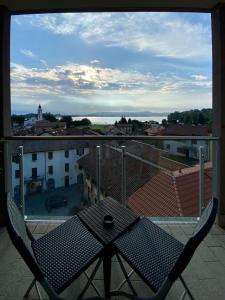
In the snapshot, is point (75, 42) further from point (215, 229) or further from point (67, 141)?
point (215, 229)

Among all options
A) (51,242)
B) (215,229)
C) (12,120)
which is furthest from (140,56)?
(51,242)

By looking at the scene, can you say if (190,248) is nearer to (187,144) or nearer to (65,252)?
(65,252)

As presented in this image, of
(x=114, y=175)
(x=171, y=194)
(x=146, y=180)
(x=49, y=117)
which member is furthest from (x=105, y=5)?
(x=171, y=194)

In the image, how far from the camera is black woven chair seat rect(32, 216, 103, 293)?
195cm

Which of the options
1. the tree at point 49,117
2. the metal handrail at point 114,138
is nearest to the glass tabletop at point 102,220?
the metal handrail at point 114,138

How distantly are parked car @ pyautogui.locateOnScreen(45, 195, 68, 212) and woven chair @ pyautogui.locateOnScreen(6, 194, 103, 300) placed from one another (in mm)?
1292

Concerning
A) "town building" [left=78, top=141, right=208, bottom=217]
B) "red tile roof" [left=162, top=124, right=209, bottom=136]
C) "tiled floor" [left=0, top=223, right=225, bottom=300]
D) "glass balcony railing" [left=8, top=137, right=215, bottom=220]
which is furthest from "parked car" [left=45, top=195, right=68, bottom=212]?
"red tile roof" [left=162, top=124, right=209, bottom=136]

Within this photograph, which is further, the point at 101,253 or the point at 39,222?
the point at 39,222

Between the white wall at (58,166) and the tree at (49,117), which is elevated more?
the tree at (49,117)

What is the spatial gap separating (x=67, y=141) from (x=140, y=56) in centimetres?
159

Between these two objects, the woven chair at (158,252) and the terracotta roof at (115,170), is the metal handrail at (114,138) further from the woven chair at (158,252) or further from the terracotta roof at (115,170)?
the woven chair at (158,252)

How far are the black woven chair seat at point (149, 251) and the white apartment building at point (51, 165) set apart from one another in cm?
143

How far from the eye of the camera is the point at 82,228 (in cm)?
254

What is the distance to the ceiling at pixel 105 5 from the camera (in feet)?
12.3
